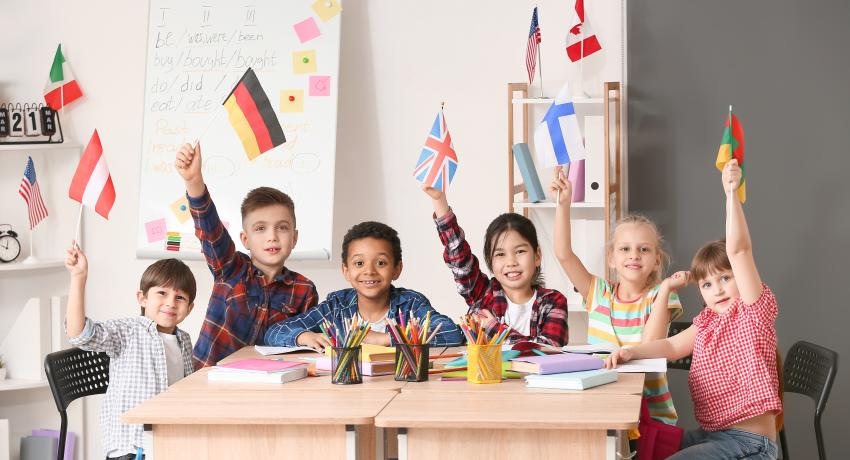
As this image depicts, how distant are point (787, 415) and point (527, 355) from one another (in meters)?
2.02

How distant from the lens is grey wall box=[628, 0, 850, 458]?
13.9ft

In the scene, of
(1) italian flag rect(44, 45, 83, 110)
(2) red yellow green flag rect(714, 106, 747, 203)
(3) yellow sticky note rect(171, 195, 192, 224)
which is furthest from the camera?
(1) italian flag rect(44, 45, 83, 110)

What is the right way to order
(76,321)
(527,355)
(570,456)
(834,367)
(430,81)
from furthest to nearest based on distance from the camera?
(430,81) → (834,367) → (76,321) → (527,355) → (570,456)

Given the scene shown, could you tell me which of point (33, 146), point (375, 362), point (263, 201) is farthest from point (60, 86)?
point (375, 362)

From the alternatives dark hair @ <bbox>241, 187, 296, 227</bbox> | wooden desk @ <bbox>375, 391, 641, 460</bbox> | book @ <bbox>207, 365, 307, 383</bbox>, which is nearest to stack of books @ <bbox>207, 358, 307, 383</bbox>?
book @ <bbox>207, 365, 307, 383</bbox>

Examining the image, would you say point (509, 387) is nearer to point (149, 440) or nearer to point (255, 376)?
point (255, 376)

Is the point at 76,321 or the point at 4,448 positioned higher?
the point at 76,321

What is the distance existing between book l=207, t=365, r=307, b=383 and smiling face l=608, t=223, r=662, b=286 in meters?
1.20

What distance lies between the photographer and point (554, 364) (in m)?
2.50

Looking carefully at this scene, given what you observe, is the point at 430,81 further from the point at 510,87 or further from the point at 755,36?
the point at 755,36

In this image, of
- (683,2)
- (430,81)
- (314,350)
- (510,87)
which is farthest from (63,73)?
(683,2)

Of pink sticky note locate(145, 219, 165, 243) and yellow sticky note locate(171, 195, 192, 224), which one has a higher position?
yellow sticky note locate(171, 195, 192, 224)

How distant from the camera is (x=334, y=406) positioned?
2.28 m

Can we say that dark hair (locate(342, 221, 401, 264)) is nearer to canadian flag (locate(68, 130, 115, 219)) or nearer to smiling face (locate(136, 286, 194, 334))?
smiling face (locate(136, 286, 194, 334))
